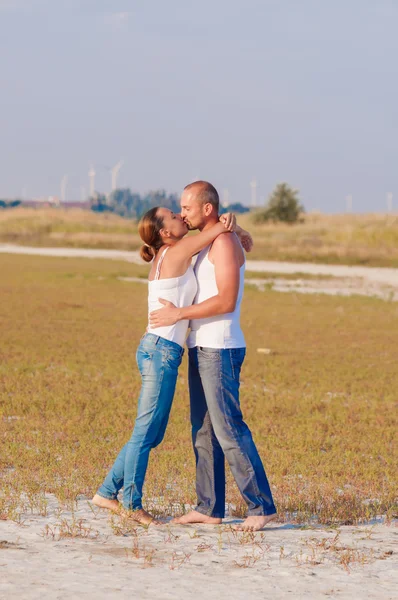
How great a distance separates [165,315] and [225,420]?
0.75 m

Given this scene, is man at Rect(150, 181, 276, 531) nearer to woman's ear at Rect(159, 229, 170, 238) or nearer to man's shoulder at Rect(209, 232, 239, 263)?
man's shoulder at Rect(209, 232, 239, 263)

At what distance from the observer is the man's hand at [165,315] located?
6113 millimetres

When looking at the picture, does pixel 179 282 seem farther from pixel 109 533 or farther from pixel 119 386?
pixel 119 386

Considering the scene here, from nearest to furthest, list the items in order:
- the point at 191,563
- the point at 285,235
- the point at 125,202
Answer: the point at 191,563 → the point at 285,235 → the point at 125,202

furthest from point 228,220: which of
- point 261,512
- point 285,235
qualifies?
point 285,235

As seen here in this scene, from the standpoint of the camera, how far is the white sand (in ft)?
16.7

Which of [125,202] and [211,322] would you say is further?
[125,202]

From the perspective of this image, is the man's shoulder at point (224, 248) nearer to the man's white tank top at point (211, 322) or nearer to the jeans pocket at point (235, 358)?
the man's white tank top at point (211, 322)

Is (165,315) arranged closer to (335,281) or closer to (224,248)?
(224,248)

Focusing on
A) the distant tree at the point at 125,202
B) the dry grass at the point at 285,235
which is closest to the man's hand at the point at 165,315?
the dry grass at the point at 285,235

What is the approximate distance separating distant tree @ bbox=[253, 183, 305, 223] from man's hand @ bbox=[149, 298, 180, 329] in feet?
278

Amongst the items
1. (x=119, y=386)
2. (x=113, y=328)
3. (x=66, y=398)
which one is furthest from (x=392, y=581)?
(x=113, y=328)

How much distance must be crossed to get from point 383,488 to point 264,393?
4.90m

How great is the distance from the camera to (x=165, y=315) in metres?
6.14
